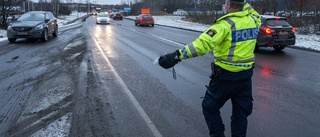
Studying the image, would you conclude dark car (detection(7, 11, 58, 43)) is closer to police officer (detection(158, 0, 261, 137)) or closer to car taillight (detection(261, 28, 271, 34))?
car taillight (detection(261, 28, 271, 34))

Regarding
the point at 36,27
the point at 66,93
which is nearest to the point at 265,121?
the point at 66,93

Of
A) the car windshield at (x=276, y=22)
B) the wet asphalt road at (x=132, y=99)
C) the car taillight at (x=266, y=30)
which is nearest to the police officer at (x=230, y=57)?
the wet asphalt road at (x=132, y=99)

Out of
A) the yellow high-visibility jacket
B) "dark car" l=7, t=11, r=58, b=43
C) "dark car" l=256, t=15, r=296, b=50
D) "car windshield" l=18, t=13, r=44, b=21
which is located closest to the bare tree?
"car windshield" l=18, t=13, r=44, b=21

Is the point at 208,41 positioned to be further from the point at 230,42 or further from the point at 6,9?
the point at 6,9

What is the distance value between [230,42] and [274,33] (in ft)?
35.6

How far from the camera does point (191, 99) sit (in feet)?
20.3

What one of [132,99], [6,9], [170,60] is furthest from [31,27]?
[170,60]

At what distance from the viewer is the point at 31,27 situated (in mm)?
16422

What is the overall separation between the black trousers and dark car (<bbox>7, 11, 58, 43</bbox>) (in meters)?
14.7

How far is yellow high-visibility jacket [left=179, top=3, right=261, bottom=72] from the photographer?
3146 mm

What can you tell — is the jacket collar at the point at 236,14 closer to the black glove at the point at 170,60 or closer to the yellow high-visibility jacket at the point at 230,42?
the yellow high-visibility jacket at the point at 230,42

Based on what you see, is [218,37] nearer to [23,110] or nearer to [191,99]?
[191,99]

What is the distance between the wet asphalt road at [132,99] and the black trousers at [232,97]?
2.74 feet

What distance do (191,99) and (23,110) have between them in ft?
9.58
